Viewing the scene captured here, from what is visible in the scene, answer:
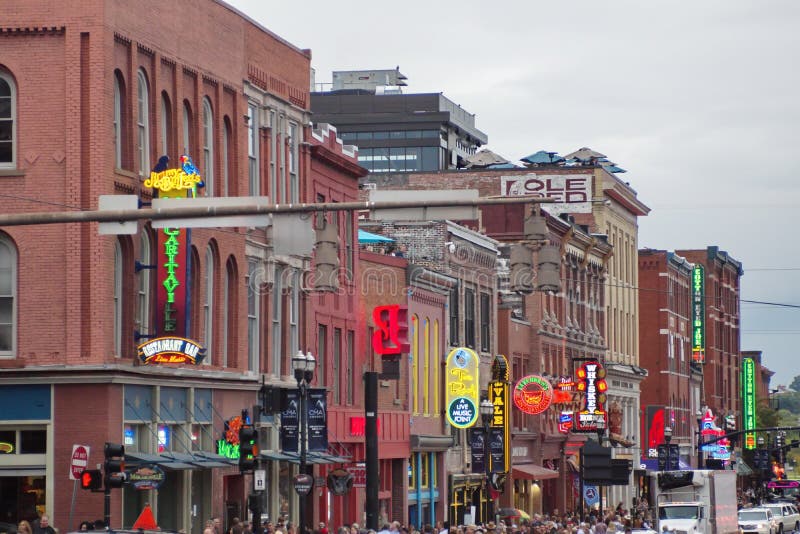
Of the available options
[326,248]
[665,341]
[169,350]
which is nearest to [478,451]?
Answer: [169,350]

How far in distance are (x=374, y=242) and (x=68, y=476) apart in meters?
28.2

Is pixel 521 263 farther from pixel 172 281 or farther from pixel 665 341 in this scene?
pixel 665 341

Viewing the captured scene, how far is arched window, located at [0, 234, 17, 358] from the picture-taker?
126 feet

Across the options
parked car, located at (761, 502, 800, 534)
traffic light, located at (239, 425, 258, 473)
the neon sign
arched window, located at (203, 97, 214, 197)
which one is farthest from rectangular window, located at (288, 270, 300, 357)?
parked car, located at (761, 502, 800, 534)

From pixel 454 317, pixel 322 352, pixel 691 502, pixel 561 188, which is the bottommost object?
pixel 691 502

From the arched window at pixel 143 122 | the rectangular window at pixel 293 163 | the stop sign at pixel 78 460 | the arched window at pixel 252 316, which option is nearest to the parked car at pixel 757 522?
the rectangular window at pixel 293 163

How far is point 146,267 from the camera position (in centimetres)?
3972

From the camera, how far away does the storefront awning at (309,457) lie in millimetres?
47688

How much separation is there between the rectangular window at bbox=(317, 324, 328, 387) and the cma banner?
2405mm

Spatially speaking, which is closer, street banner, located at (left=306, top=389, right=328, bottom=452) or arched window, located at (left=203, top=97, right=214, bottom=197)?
arched window, located at (left=203, top=97, right=214, bottom=197)

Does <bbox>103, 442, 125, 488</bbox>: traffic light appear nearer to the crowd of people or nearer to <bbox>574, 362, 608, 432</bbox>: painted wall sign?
the crowd of people

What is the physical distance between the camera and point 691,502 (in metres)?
61.9

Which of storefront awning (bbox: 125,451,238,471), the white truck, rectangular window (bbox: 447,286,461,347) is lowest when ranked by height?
the white truck

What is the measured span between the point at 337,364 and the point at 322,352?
162 centimetres
